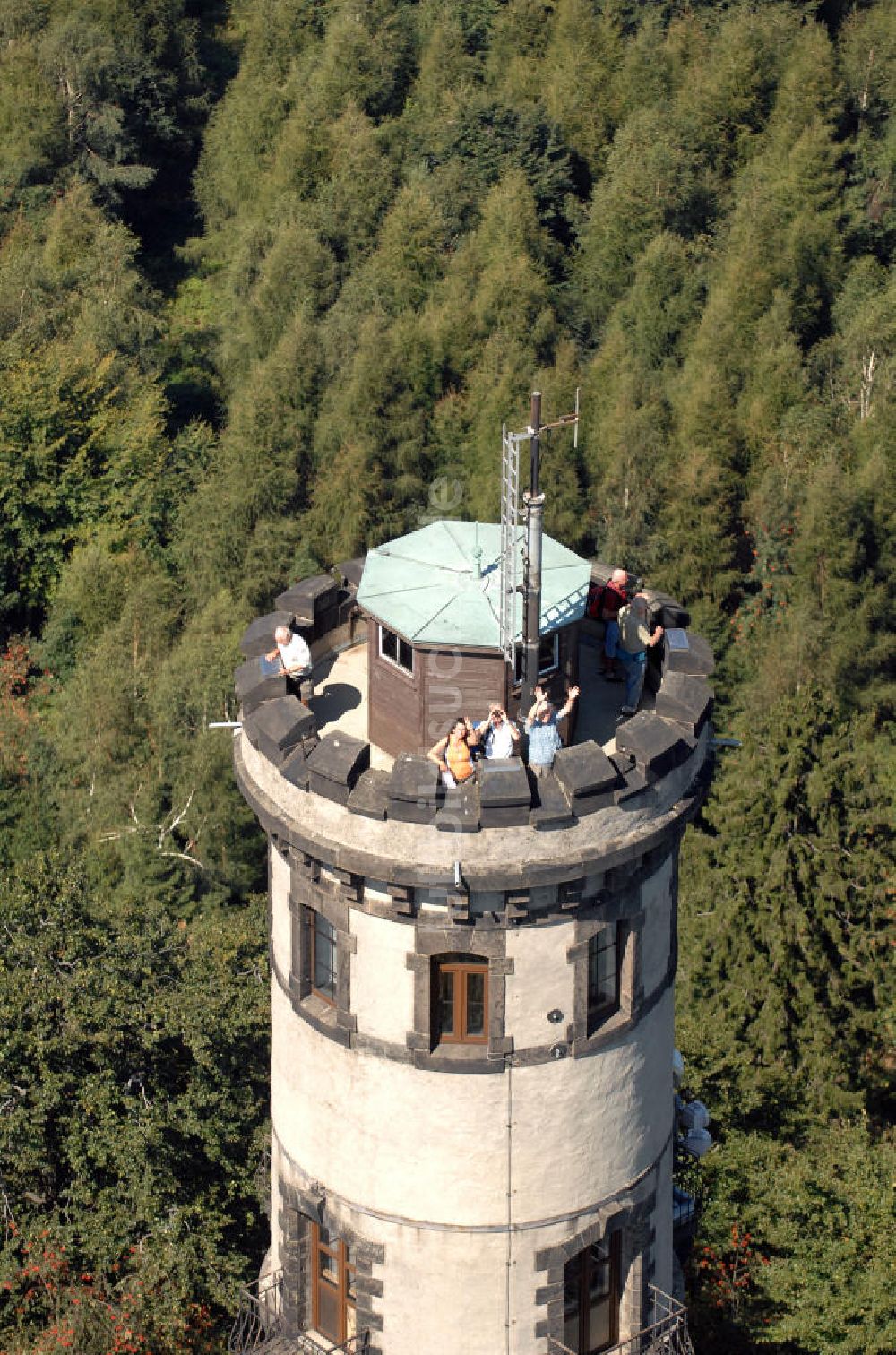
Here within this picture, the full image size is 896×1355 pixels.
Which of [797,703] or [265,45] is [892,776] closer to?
[797,703]

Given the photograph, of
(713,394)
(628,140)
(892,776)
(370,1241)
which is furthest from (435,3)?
(370,1241)

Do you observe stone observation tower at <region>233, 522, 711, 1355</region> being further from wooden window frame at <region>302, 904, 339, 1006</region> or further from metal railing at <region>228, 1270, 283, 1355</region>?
metal railing at <region>228, 1270, 283, 1355</region>

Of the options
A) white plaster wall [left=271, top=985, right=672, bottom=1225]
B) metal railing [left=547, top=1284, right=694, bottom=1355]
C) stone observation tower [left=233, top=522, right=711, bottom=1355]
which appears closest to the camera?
stone observation tower [left=233, top=522, right=711, bottom=1355]

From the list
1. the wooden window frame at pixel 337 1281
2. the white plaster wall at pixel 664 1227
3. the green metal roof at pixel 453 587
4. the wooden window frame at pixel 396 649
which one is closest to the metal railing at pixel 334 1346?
the wooden window frame at pixel 337 1281

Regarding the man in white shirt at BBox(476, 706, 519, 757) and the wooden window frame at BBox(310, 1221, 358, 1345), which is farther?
the wooden window frame at BBox(310, 1221, 358, 1345)

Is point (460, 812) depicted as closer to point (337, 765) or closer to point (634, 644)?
point (337, 765)

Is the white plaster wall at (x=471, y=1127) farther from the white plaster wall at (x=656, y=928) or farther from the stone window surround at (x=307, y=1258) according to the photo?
the white plaster wall at (x=656, y=928)

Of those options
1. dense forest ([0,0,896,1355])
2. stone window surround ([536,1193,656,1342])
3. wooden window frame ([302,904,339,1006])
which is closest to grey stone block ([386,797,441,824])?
wooden window frame ([302,904,339,1006])
